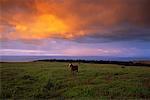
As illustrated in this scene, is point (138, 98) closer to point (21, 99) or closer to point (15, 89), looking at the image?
point (21, 99)

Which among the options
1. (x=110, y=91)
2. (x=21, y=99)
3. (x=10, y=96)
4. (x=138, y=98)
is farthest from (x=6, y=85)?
(x=138, y=98)

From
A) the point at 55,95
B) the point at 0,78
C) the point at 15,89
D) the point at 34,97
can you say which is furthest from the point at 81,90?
the point at 0,78

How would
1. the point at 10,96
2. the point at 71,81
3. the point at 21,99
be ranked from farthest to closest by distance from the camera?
the point at 71,81, the point at 10,96, the point at 21,99

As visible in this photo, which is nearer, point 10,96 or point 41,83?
point 10,96

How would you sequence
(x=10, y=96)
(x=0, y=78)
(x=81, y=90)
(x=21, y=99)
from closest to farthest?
(x=21, y=99) < (x=10, y=96) < (x=81, y=90) < (x=0, y=78)

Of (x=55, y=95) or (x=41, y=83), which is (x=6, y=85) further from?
(x=55, y=95)

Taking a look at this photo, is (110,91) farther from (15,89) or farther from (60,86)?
(15,89)

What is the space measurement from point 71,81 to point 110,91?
6.41 metres

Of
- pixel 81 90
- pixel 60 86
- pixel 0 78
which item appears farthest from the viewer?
pixel 0 78

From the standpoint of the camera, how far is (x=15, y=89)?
29422 mm

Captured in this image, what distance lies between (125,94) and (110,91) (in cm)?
154

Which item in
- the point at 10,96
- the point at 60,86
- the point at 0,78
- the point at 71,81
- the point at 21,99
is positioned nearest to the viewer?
the point at 21,99

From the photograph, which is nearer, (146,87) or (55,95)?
(55,95)

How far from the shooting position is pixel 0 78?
118 ft
